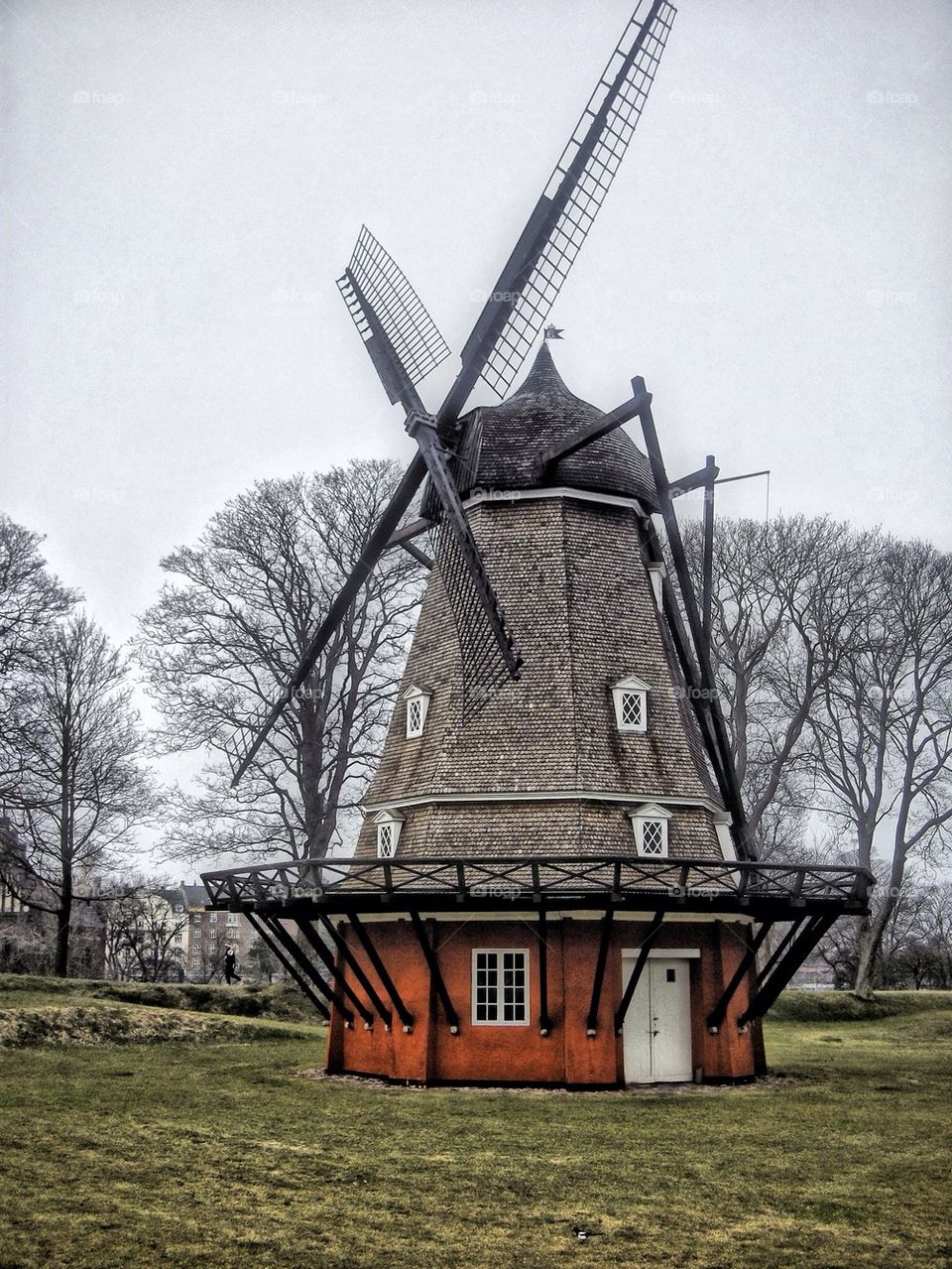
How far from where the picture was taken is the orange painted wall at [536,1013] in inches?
668

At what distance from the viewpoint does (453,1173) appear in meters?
11.0

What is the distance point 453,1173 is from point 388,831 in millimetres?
8181

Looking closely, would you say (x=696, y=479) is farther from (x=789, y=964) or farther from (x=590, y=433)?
(x=789, y=964)

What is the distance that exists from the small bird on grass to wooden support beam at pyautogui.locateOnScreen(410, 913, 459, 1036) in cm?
A: 731

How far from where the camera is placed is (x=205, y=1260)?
8031 mm

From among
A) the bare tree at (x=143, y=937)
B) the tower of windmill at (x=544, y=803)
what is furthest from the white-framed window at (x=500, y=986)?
Answer: the bare tree at (x=143, y=937)

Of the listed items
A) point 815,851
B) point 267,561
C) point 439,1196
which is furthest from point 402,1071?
point 815,851

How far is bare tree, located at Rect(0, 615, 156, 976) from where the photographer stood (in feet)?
91.0

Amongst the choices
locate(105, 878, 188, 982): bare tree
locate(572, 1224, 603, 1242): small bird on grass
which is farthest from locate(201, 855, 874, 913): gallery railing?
locate(105, 878, 188, 982): bare tree

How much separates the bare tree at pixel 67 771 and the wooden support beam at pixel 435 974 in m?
12.9

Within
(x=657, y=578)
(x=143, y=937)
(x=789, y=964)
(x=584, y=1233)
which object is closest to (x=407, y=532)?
(x=657, y=578)

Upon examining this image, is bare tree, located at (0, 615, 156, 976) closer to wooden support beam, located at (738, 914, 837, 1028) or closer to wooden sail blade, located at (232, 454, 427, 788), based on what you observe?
wooden sail blade, located at (232, 454, 427, 788)

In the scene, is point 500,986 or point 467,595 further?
point 467,595

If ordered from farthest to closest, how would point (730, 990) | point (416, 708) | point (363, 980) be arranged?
1. point (416, 708)
2. point (730, 990)
3. point (363, 980)
